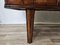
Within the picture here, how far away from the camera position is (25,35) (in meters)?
1.58

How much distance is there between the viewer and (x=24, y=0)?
112 centimetres

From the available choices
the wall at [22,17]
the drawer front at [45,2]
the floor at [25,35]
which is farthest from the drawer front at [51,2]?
the wall at [22,17]

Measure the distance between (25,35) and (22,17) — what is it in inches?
15.9

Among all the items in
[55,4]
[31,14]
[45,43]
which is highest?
[55,4]

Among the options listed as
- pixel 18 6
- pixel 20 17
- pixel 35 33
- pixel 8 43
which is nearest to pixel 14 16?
pixel 20 17

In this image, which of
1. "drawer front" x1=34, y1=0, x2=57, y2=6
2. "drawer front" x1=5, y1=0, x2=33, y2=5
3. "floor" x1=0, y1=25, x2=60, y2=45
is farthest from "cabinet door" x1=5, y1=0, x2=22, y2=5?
"floor" x1=0, y1=25, x2=60, y2=45

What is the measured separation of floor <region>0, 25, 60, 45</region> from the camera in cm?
141

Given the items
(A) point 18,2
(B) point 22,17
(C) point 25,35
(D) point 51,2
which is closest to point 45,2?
(D) point 51,2

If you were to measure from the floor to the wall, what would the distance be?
0.10 metres

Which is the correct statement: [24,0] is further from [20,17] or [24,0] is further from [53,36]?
[20,17]

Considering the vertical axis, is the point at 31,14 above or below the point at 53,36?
above

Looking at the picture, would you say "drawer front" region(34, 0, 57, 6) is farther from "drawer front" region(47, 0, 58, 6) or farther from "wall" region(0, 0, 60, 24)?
"wall" region(0, 0, 60, 24)

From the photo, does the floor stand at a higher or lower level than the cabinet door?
lower

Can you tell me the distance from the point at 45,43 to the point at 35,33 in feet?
0.87
